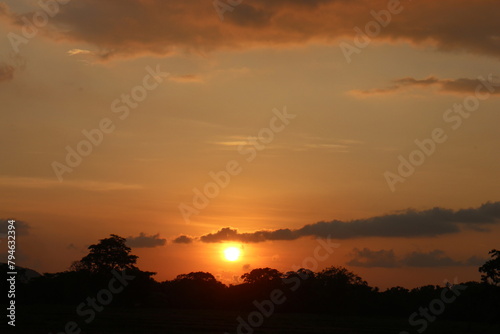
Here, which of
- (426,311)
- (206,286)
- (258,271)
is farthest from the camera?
(258,271)

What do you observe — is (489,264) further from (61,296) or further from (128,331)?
(61,296)

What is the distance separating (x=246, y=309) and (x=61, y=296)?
34.0 m

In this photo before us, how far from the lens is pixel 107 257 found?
11894 centimetres

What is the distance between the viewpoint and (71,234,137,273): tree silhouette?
117375 mm

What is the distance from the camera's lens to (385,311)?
117 metres

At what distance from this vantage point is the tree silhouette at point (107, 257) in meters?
117

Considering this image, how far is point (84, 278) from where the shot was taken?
107m

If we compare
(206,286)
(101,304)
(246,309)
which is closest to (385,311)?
(246,309)

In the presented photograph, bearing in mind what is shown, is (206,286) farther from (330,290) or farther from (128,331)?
(128,331)

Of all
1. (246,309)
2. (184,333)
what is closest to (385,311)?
(246,309)

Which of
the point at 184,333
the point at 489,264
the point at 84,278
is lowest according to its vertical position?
the point at 184,333

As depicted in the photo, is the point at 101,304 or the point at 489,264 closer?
the point at 489,264

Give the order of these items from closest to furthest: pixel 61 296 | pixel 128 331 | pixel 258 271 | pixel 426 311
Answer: pixel 128 331
pixel 61 296
pixel 426 311
pixel 258 271

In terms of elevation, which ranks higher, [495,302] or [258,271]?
[258,271]
